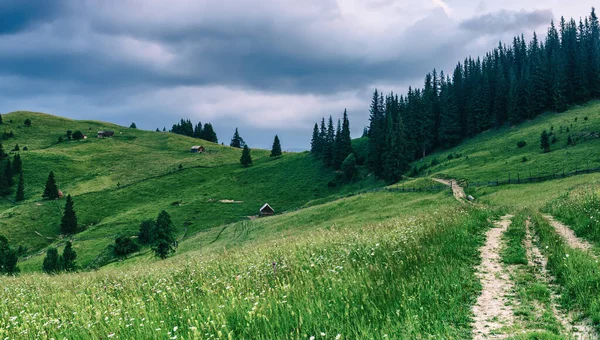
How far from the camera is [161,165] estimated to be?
132375mm

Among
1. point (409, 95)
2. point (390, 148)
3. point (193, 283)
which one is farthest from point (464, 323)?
point (409, 95)

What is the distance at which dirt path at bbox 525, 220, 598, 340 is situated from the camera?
229 inches

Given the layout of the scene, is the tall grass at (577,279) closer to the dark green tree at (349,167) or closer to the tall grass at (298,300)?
the tall grass at (298,300)

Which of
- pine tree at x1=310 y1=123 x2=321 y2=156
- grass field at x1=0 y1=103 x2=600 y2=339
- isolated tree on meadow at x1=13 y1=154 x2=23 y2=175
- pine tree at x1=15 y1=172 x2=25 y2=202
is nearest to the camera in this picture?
grass field at x1=0 y1=103 x2=600 y2=339

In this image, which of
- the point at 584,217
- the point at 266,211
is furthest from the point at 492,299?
the point at 266,211

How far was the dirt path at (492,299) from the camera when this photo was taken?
20.4 ft

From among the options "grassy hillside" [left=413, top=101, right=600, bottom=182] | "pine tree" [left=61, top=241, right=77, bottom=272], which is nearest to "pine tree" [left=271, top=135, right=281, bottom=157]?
"grassy hillside" [left=413, top=101, right=600, bottom=182]

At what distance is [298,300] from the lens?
6.70 meters

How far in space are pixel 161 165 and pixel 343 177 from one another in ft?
227

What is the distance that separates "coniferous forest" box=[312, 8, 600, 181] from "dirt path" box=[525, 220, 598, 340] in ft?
252

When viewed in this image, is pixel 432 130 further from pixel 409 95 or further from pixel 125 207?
pixel 125 207

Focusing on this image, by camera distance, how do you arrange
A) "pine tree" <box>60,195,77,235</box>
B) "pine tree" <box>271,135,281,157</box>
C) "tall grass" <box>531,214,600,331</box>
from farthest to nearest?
"pine tree" <box>271,135,281,157</box>, "pine tree" <box>60,195,77,235</box>, "tall grass" <box>531,214,600,331</box>

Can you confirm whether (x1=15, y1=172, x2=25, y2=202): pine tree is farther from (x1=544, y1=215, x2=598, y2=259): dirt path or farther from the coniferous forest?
(x1=544, y1=215, x2=598, y2=259): dirt path

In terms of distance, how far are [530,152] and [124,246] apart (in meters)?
79.4
